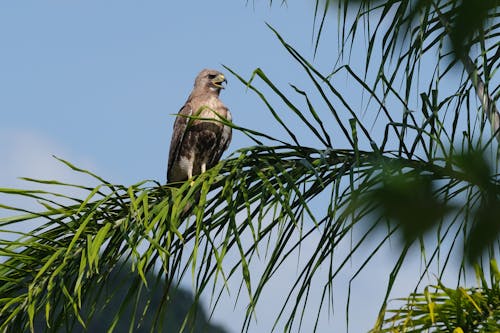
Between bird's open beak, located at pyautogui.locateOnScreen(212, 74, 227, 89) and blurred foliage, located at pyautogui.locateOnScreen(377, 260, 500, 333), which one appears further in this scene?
bird's open beak, located at pyautogui.locateOnScreen(212, 74, 227, 89)

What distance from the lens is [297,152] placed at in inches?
149

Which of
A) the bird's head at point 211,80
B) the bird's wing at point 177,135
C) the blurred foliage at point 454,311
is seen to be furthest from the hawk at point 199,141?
the blurred foliage at point 454,311

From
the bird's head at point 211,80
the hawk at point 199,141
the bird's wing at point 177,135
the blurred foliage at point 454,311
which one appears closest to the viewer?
the blurred foliage at point 454,311

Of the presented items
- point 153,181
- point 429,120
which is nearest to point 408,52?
point 429,120

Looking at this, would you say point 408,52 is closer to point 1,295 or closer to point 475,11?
point 1,295

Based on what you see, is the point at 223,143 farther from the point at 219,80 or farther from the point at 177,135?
the point at 219,80

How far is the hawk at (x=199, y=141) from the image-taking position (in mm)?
6609

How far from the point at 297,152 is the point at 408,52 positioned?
2.03 ft

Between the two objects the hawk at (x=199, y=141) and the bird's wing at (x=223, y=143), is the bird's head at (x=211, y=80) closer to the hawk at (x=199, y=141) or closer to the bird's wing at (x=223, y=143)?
the hawk at (x=199, y=141)

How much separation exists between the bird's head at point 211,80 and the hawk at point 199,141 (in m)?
0.13

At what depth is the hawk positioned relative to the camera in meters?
6.61

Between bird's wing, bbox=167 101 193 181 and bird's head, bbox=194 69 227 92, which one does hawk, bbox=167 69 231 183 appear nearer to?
bird's wing, bbox=167 101 193 181

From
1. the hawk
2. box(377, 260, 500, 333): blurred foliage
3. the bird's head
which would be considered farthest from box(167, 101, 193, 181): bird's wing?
box(377, 260, 500, 333): blurred foliage

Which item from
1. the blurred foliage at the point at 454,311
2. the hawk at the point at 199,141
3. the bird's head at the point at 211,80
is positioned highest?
the bird's head at the point at 211,80
